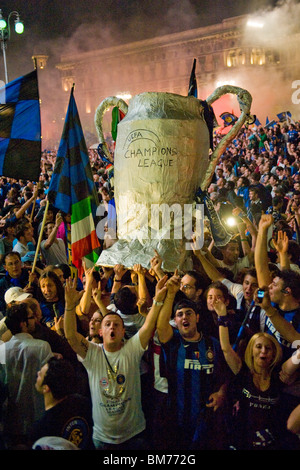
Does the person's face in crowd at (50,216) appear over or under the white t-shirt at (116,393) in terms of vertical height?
over

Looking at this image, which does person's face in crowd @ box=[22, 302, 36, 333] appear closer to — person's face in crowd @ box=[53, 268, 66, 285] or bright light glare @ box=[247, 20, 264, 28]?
person's face in crowd @ box=[53, 268, 66, 285]

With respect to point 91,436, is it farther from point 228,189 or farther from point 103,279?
point 228,189

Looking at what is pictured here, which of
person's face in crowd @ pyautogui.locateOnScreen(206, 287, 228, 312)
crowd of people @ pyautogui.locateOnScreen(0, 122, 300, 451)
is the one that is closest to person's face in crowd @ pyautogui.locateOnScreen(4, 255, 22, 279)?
crowd of people @ pyautogui.locateOnScreen(0, 122, 300, 451)

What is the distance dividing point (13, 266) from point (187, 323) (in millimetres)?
2317

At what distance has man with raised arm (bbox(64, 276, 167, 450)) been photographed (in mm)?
2770

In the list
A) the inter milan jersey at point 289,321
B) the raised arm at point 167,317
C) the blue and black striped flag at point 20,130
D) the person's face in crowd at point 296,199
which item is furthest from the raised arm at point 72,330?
the person's face in crowd at point 296,199

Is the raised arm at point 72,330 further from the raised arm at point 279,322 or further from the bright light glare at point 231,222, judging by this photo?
the bright light glare at point 231,222

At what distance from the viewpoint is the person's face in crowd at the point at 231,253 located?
478cm

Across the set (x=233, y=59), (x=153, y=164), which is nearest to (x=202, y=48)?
(x=233, y=59)

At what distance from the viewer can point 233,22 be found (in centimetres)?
4356

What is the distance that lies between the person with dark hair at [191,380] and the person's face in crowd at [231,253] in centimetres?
189

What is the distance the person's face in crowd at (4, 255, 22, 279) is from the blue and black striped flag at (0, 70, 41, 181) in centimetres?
80

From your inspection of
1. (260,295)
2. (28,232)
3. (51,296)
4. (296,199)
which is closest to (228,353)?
(260,295)
